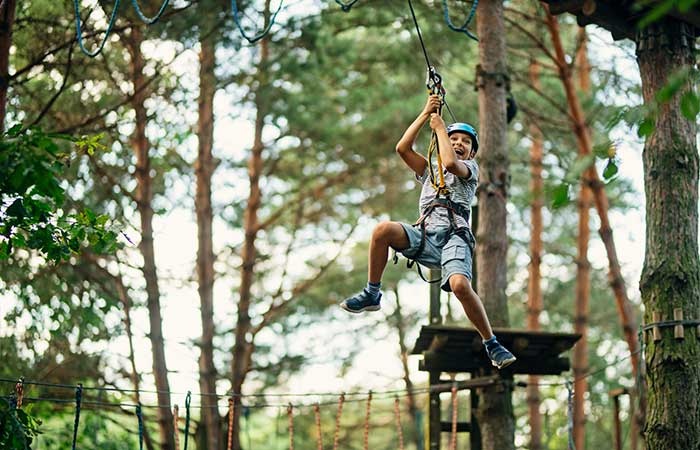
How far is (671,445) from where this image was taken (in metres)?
6.31

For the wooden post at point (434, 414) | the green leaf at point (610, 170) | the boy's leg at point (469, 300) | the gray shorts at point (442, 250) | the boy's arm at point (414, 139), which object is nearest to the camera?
the green leaf at point (610, 170)

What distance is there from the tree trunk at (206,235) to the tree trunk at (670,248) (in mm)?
7574

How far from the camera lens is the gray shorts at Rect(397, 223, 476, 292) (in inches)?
224

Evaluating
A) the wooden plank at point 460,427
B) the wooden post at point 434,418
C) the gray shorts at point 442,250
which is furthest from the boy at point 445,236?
the wooden plank at point 460,427

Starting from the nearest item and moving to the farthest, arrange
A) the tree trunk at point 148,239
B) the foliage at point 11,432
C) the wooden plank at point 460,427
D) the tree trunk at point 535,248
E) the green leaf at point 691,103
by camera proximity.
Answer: the green leaf at point 691,103
the foliage at point 11,432
the wooden plank at point 460,427
the tree trunk at point 148,239
the tree trunk at point 535,248

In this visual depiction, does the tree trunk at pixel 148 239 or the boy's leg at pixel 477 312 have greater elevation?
the tree trunk at pixel 148 239

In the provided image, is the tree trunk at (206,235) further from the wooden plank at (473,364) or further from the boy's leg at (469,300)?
the boy's leg at (469,300)

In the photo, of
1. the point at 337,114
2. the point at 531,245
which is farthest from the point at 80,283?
the point at 531,245

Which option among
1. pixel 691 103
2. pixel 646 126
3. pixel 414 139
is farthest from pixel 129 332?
pixel 691 103

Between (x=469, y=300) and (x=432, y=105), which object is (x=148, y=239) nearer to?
(x=432, y=105)

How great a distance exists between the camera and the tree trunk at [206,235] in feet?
44.6

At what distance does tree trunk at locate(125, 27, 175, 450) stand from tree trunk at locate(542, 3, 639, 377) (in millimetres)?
5256

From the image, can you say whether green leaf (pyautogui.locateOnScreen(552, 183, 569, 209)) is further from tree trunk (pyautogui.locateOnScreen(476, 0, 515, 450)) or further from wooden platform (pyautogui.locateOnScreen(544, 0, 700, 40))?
tree trunk (pyautogui.locateOnScreen(476, 0, 515, 450))

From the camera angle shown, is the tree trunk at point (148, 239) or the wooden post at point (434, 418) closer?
the wooden post at point (434, 418)
